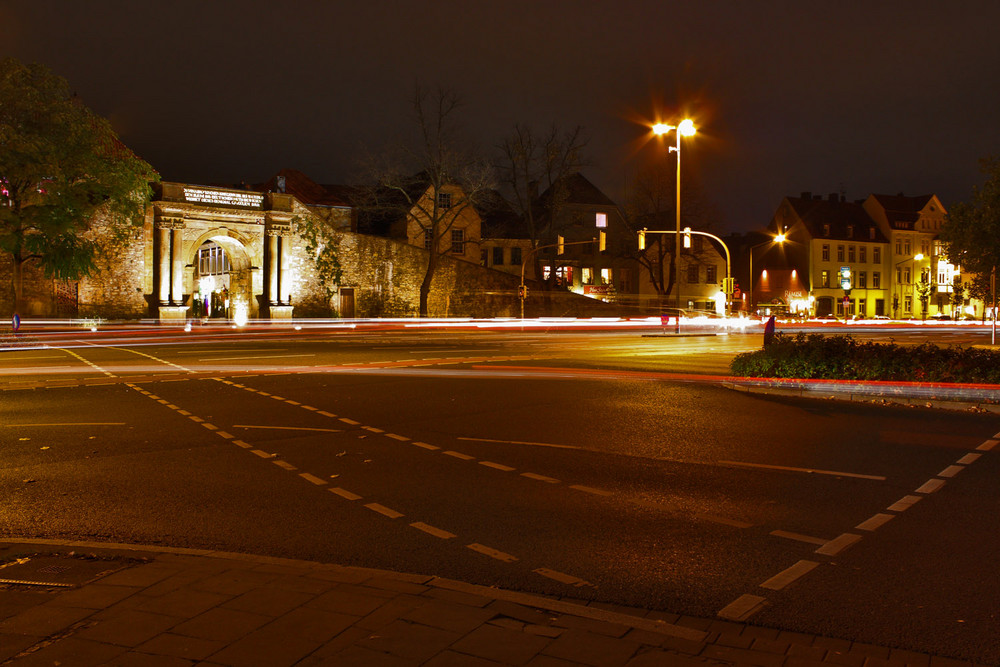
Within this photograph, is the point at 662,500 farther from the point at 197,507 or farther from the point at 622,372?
the point at 622,372

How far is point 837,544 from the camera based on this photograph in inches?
235

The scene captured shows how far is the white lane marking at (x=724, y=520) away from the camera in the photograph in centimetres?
651

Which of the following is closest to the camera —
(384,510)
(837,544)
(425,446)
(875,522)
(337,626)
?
(337,626)

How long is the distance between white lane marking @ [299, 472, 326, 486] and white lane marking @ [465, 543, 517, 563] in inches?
103

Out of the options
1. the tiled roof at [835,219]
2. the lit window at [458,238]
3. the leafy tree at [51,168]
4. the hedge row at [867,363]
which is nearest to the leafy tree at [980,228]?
the hedge row at [867,363]

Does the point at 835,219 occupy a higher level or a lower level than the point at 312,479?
higher

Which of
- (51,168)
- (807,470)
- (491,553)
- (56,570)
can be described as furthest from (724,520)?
(51,168)

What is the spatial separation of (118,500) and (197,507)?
883 millimetres

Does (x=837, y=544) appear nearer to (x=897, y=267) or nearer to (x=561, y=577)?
(x=561, y=577)

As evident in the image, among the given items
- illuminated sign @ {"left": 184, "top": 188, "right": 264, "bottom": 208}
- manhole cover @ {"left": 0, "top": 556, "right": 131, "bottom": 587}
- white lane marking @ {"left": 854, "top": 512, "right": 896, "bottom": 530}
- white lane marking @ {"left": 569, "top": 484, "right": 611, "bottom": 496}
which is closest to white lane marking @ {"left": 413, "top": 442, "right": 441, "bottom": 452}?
white lane marking @ {"left": 569, "top": 484, "right": 611, "bottom": 496}

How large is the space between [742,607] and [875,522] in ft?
8.28

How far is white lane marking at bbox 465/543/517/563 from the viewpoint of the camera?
5.62 meters

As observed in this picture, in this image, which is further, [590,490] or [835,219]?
[835,219]

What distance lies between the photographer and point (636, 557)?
569 cm
